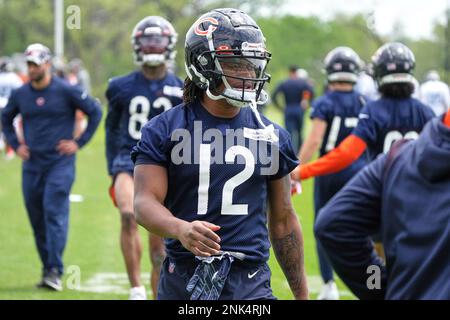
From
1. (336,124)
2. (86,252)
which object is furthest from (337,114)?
(86,252)

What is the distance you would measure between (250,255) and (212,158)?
0.48m

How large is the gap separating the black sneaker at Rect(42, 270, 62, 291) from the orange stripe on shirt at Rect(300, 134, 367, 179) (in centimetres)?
269

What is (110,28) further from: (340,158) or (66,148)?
(340,158)

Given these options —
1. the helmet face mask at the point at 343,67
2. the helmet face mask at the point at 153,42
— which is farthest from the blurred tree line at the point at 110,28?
the helmet face mask at the point at 153,42

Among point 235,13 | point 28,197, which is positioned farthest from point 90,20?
point 235,13

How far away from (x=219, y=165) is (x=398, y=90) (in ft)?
11.5

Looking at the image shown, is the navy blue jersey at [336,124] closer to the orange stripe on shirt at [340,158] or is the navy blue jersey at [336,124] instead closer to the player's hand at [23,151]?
the orange stripe on shirt at [340,158]

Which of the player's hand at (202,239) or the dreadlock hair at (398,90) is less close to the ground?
Answer: the dreadlock hair at (398,90)

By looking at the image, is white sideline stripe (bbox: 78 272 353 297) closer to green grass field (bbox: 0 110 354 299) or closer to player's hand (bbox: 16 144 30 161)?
green grass field (bbox: 0 110 354 299)

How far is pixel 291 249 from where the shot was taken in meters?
4.79

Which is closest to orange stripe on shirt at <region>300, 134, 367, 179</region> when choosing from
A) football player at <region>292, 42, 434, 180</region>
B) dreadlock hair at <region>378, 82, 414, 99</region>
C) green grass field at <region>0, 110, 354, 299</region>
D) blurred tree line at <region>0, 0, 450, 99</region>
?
football player at <region>292, 42, 434, 180</region>

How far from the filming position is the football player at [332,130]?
348 inches

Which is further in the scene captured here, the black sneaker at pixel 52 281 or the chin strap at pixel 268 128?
the black sneaker at pixel 52 281

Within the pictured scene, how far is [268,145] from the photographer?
4.55m
